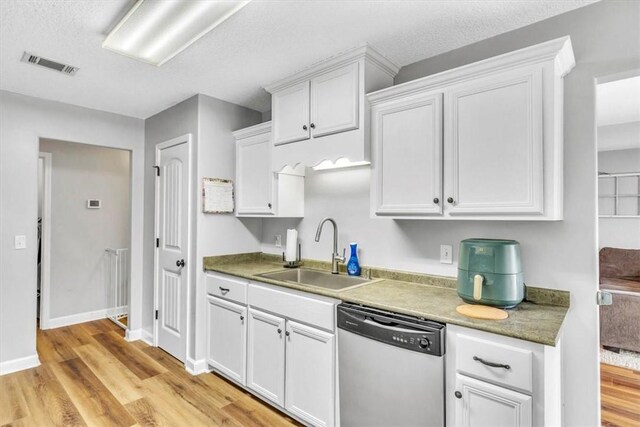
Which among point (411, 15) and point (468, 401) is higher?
point (411, 15)

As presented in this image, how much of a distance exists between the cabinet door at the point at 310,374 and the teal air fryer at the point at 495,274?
84cm

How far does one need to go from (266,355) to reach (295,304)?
493mm

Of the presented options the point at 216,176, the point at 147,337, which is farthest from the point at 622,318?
the point at 147,337

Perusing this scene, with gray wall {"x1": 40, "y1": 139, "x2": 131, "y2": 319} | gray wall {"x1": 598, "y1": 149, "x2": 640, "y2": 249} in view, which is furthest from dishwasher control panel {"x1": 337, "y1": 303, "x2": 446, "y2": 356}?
gray wall {"x1": 598, "y1": 149, "x2": 640, "y2": 249}

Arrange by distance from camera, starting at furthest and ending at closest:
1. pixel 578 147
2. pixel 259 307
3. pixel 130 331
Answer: pixel 130 331
pixel 259 307
pixel 578 147

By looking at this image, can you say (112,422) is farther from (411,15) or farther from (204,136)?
(411,15)

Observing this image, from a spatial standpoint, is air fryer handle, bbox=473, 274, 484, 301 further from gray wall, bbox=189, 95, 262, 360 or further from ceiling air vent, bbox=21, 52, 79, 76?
Result: ceiling air vent, bbox=21, 52, 79, 76

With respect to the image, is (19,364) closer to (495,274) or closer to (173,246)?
(173,246)

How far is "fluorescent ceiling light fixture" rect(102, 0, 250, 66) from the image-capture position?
1597mm

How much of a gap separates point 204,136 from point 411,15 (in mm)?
1934

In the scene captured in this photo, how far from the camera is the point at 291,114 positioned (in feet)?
8.18

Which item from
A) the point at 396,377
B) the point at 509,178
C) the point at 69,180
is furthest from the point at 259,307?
the point at 69,180

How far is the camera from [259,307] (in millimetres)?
2340

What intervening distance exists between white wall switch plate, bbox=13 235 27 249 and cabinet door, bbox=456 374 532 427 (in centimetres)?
353
